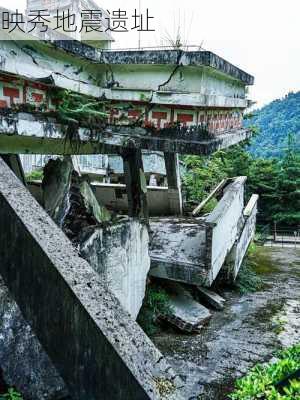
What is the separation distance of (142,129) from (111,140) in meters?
0.51

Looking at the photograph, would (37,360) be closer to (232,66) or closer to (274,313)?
(232,66)

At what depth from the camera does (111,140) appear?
234 inches

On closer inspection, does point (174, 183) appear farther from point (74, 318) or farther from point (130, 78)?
point (74, 318)

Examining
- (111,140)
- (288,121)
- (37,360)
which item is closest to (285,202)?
(111,140)

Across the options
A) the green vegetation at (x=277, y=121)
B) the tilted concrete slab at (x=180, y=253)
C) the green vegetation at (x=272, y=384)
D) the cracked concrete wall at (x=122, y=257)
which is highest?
the green vegetation at (x=277, y=121)

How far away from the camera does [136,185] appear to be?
8633mm

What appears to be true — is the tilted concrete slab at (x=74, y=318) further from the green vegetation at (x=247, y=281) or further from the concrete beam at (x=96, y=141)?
the green vegetation at (x=247, y=281)

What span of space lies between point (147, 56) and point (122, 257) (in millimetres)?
3010

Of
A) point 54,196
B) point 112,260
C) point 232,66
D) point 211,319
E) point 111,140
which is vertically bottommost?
point 211,319

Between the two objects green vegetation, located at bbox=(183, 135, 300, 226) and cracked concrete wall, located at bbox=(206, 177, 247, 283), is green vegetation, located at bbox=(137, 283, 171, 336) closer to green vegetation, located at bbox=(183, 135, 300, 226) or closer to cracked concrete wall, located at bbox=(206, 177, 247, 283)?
cracked concrete wall, located at bbox=(206, 177, 247, 283)

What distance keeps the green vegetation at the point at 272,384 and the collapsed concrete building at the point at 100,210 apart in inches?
21.7

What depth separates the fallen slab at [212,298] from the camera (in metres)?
8.33

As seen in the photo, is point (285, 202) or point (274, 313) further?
point (285, 202)

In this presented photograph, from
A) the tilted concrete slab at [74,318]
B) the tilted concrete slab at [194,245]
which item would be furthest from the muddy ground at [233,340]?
the tilted concrete slab at [74,318]
